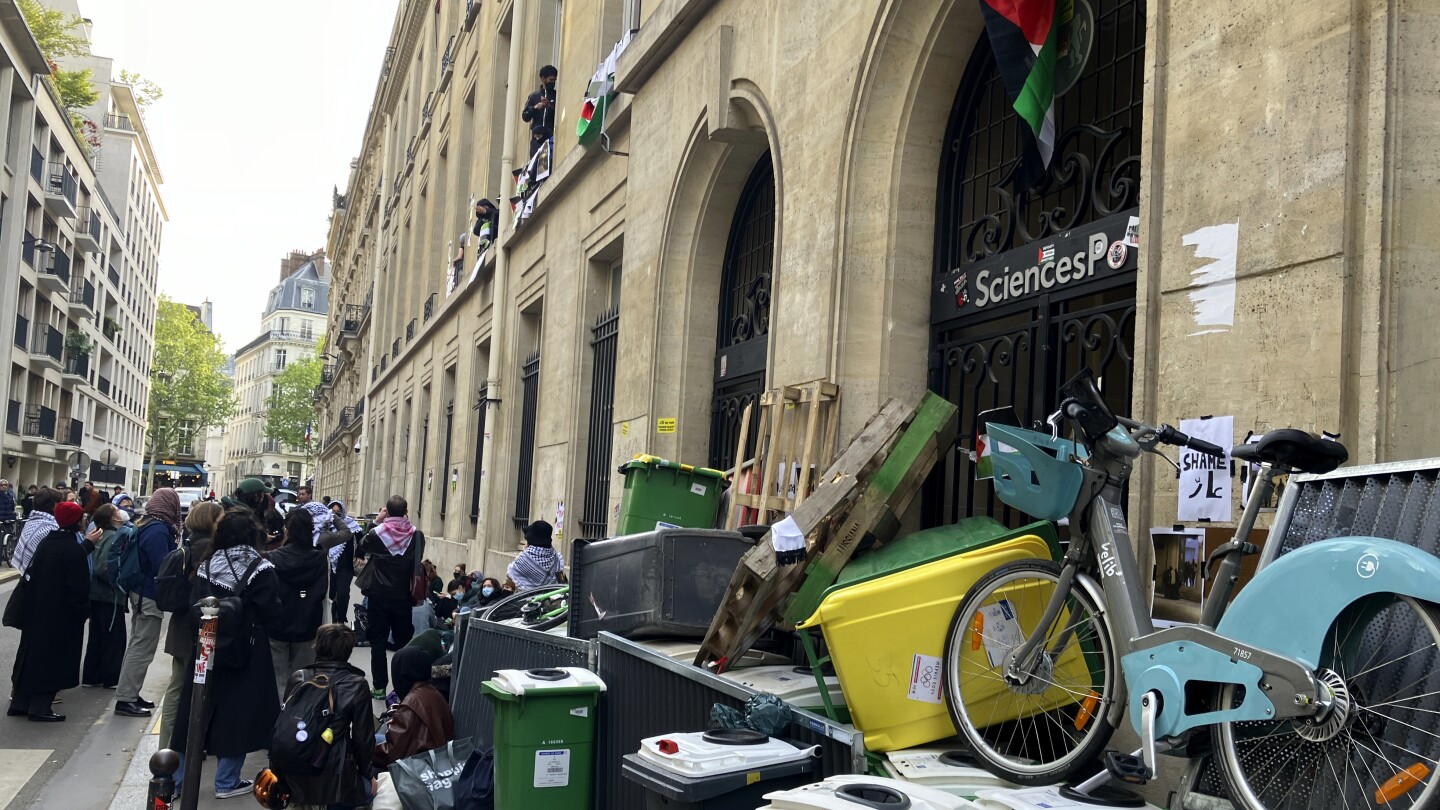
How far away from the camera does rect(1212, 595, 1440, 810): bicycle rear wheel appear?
2.67m

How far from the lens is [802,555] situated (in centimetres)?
493

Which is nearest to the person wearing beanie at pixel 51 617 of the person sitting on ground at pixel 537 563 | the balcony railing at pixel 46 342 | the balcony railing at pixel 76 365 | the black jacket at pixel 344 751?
the person sitting on ground at pixel 537 563

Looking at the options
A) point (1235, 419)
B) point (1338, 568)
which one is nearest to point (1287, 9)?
point (1235, 419)

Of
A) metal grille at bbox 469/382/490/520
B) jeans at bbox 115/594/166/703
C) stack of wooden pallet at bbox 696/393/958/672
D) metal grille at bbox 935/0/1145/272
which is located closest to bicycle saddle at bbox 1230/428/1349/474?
stack of wooden pallet at bbox 696/393/958/672

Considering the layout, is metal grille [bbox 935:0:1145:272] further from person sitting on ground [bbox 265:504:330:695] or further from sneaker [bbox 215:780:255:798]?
sneaker [bbox 215:780:255:798]

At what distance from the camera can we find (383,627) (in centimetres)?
1065

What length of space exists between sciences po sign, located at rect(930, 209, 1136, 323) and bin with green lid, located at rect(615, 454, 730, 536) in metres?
2.18

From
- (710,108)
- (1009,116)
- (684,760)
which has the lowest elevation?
(684,760)

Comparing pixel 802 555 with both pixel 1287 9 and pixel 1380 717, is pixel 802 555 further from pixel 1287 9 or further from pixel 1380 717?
pixel 1287 9

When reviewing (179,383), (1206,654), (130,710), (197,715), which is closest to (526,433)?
(130,710)

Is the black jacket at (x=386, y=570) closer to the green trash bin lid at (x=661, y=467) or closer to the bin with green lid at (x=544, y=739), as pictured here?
the green trash bin lid at (x=661, y=467)

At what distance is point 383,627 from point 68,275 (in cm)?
3851

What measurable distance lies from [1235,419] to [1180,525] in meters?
0.48

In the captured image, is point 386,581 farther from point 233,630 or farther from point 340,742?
point 340,742
